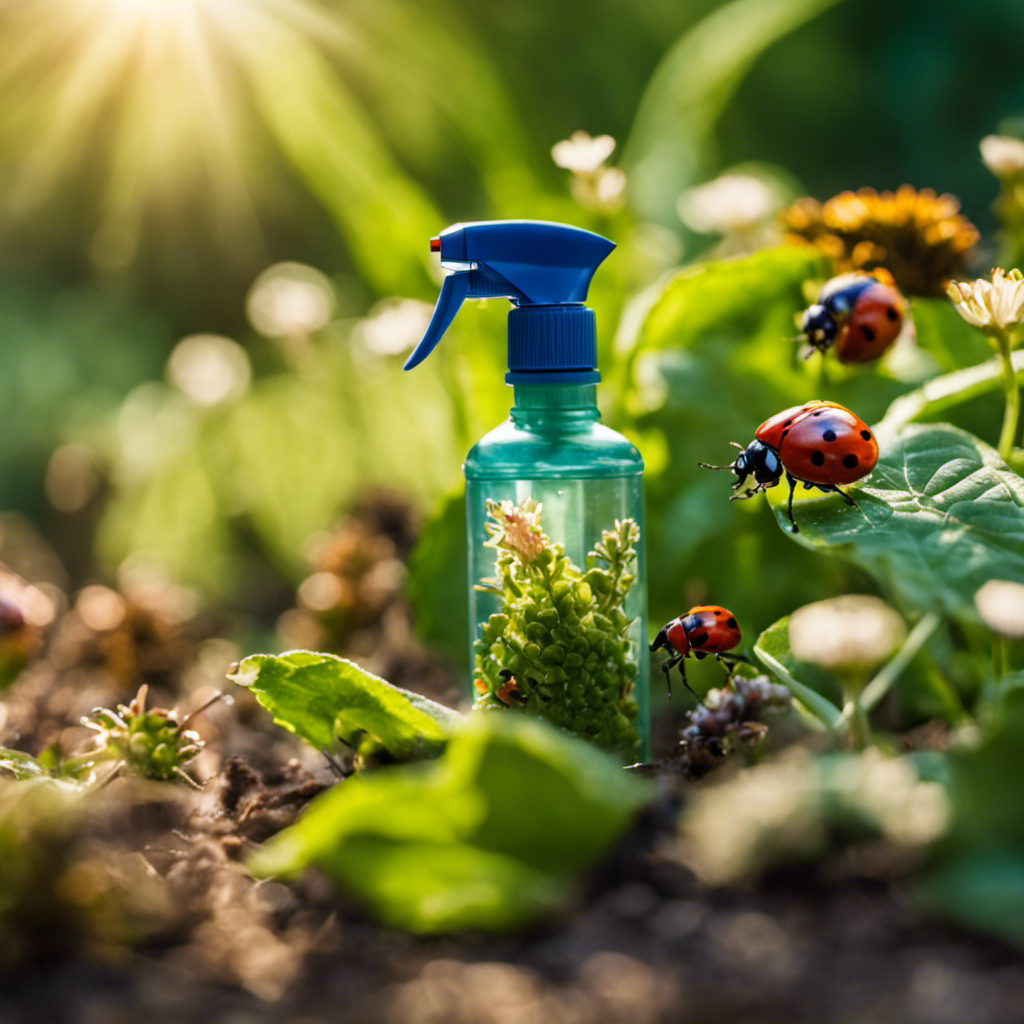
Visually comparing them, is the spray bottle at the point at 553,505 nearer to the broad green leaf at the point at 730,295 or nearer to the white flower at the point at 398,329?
the broad green leaf at the point at 730,295

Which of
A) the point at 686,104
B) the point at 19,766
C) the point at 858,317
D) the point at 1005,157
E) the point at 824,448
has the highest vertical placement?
the point at 686,104

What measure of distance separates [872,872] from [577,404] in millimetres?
370

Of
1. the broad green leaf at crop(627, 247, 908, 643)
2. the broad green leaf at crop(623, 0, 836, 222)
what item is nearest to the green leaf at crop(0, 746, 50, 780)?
the broad green leaf at crop(627, 247, 908, 643)

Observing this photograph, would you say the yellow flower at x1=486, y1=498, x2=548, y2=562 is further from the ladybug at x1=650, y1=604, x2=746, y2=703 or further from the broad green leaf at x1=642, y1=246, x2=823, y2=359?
the broad green leaf at x1=642, y1=246, x2=823, y2=359

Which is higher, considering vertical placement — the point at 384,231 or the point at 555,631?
A: the point at 384,231

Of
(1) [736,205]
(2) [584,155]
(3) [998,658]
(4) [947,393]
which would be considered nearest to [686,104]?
(1) [736,205]

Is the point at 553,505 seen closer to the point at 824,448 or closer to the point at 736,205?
the point at 824,448

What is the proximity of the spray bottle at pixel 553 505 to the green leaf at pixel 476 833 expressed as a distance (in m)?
0.18

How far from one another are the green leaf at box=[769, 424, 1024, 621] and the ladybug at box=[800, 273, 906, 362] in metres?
0.09

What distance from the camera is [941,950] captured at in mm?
419

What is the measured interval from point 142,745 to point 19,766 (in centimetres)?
8

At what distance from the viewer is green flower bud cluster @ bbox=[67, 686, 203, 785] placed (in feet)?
2.15

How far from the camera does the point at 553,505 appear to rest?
0.73m

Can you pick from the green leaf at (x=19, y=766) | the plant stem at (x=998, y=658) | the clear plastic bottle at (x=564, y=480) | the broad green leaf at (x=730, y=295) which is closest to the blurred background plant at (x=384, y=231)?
the broad green leaf at (x=730, y=295)
